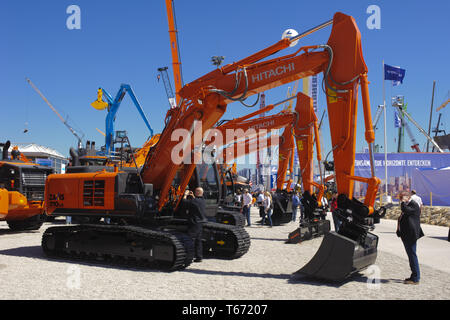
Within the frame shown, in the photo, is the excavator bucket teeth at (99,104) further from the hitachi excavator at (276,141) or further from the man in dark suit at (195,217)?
the man in dark suit at (195,217)

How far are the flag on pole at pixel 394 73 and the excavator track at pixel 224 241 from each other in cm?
2028

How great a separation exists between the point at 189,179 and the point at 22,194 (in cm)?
770

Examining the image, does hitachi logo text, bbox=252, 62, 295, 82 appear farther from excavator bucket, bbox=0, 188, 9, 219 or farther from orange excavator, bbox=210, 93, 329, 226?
excavator bucket, bbox=0, 188, 9, 219

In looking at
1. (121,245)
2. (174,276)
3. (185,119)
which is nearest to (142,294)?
(174,276)

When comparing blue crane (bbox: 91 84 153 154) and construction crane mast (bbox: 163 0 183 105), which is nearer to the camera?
blue crane (bbox: 91 84 153 154)

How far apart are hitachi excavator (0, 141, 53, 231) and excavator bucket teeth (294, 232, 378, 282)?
35.1 ft

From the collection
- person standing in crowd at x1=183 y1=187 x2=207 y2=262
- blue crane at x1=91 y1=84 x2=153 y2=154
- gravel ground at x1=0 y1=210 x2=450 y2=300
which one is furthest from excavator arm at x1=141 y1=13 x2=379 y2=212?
blue crane at x1=91 y1=84 x2=153 y2=154

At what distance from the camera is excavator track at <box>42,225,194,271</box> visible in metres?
8.25

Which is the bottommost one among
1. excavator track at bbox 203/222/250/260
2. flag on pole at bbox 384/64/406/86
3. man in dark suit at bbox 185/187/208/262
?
excavator track at bbox 203/222/250/260

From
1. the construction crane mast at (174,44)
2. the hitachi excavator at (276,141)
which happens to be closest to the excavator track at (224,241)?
the hitachi excavator at (276,141)

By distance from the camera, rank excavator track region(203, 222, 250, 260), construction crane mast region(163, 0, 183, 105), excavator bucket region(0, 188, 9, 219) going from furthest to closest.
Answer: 1. construction crane mast region(163, 0, 183, 105)
2. excavator bucket region(0, 188, 9, 219)
3. excavator track region(203, 222, 250, 260)

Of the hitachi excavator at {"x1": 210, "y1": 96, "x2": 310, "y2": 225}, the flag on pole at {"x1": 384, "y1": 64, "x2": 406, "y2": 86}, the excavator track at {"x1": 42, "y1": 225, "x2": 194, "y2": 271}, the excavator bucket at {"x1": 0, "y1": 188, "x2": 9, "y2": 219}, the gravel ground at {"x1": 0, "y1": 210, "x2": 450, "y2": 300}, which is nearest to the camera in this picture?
the gravel ground at {"x1": 0, "y1": 210, "x2": 450, "y2": 300}

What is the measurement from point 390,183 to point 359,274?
80.6 feet

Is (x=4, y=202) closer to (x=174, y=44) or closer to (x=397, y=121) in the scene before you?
(x=174, y=44)
